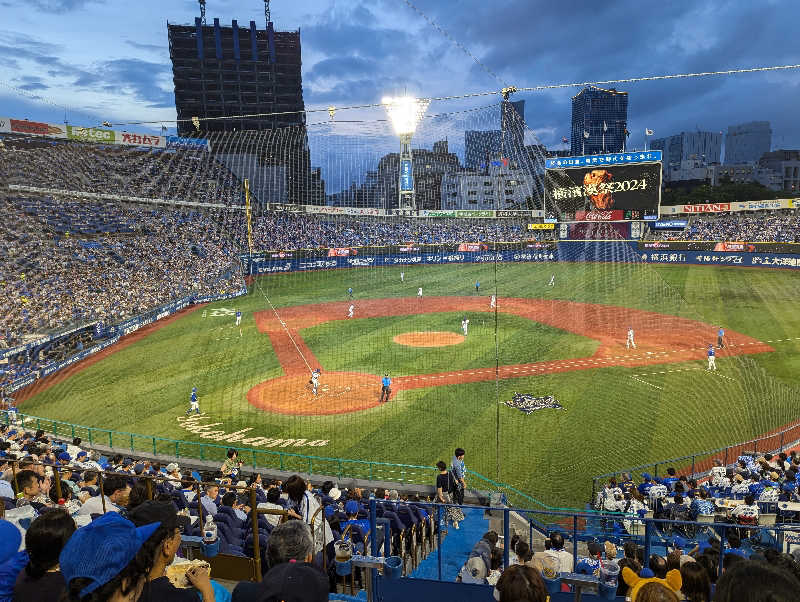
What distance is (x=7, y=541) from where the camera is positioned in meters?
3.24

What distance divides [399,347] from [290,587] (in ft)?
88.5

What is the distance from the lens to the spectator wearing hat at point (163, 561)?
2.69 m

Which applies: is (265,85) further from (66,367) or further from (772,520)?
(772,520)

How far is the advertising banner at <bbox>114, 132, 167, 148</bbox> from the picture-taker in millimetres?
61094

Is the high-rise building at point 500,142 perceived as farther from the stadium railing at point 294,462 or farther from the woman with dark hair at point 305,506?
the woman with dark hair at point 305,506

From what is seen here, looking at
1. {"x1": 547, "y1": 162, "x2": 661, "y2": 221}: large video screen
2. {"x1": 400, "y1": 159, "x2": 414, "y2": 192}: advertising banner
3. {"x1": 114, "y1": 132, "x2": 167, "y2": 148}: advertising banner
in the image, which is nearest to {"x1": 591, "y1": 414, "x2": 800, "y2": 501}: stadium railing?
{"x1": 400, "y1": 159, "x2": 414, "y2": 192}: advertising banner

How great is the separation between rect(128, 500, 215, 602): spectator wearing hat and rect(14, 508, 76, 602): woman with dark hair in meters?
0.43

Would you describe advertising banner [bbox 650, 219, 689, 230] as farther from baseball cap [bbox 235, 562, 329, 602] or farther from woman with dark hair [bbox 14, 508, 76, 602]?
woman with dark hair [bbox 14, 508, 76, 602]

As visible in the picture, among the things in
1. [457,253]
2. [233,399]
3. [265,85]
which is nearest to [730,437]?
[233,399]

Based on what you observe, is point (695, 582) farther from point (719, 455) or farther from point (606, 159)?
point (606, 159)

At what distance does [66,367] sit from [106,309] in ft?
24.4

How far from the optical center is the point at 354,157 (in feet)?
85.3

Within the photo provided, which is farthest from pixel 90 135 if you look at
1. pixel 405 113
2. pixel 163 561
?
pixel 163 561

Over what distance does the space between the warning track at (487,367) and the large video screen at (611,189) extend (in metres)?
15.6
